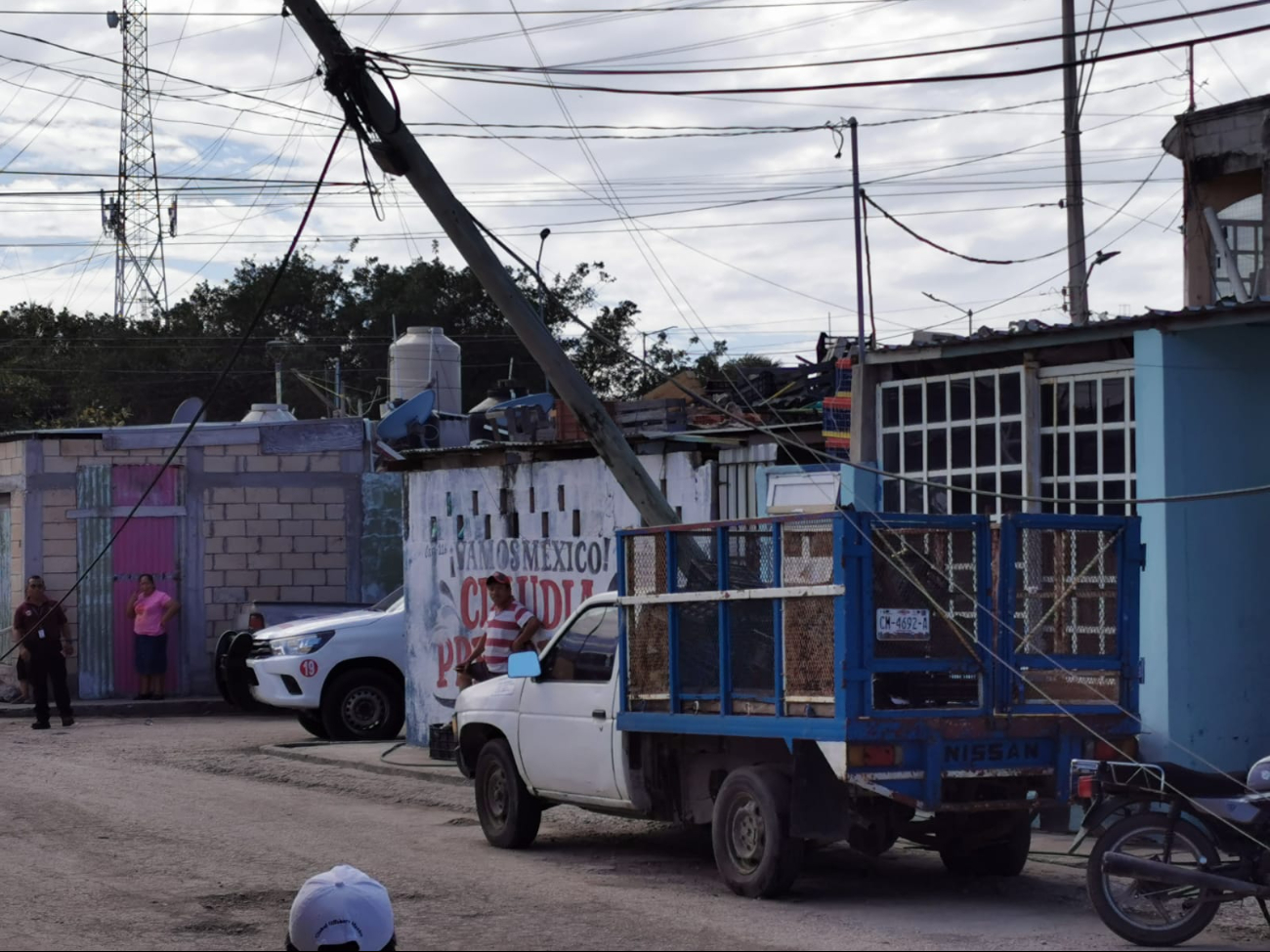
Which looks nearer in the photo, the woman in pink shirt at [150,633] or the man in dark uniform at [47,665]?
the man in dark uniform at [47,665]

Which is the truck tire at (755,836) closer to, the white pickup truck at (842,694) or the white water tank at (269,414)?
the white pickup truck at (842,694)

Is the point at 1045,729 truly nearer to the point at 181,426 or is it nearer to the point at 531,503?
the point at 531,503

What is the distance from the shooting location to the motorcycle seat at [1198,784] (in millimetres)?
8031

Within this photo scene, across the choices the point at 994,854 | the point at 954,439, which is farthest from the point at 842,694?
the point at 954,439

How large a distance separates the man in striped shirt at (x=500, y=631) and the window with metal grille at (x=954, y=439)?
350cm

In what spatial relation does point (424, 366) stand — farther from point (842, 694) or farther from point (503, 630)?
point (842, 694)

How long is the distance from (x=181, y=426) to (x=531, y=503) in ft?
34.6

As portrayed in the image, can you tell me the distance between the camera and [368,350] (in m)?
60.5

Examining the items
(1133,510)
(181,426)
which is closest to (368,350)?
(181,426)

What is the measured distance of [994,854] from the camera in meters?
9.81

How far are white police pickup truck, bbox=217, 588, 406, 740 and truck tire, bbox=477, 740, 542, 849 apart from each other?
24.8 feet

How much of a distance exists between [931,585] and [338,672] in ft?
37.2

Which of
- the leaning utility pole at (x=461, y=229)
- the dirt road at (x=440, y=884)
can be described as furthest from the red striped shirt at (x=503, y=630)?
the leaning utility pole at (x=461, y=229)

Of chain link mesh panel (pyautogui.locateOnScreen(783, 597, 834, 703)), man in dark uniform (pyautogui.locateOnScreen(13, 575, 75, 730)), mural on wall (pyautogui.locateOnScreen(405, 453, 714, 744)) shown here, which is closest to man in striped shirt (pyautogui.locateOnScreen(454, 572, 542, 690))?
mural on wall (pyautogui.locateOnScreen(405, 453, 714, 744))
